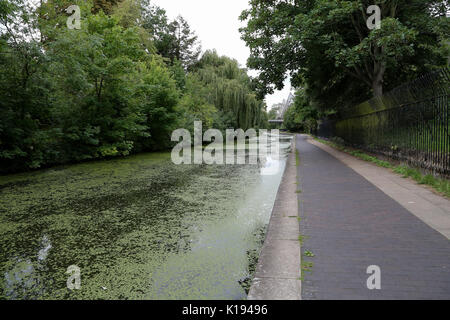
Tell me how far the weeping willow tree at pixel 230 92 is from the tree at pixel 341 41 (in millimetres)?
9566

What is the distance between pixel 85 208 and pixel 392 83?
17187 millimetres

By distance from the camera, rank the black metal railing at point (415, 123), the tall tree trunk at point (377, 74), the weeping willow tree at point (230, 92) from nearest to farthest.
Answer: the black metal railing at point (415, 123)
the tall tree trunk at point (377, 74)
the weeping willow tree at point (230, 92)

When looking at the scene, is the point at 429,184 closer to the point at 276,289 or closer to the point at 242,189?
the point at 242,189

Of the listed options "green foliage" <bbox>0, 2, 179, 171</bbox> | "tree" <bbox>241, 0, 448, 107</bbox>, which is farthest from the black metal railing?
"green foliage" <bbox>0, 2, 179, 171</bbox>

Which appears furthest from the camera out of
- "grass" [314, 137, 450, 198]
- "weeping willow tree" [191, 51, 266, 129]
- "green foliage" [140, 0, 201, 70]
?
"green foliage" [140, 0, 201, 70]

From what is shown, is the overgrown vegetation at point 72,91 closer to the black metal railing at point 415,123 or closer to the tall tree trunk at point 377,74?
the tall tree trunk at point 377,74

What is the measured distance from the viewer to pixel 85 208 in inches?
198

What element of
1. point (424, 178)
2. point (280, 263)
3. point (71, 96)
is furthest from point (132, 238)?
point (71, 96)

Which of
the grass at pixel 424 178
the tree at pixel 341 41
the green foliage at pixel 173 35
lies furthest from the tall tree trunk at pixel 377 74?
the green foliage at pixel 173 35

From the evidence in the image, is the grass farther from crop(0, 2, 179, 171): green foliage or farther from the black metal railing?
crop(0, 2, 179, 171): green foliage

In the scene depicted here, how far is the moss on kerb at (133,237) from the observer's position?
2447 millimetres

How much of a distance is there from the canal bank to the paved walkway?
3.7 inches

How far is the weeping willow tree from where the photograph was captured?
25.9 metres

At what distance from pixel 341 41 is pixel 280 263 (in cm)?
1153
